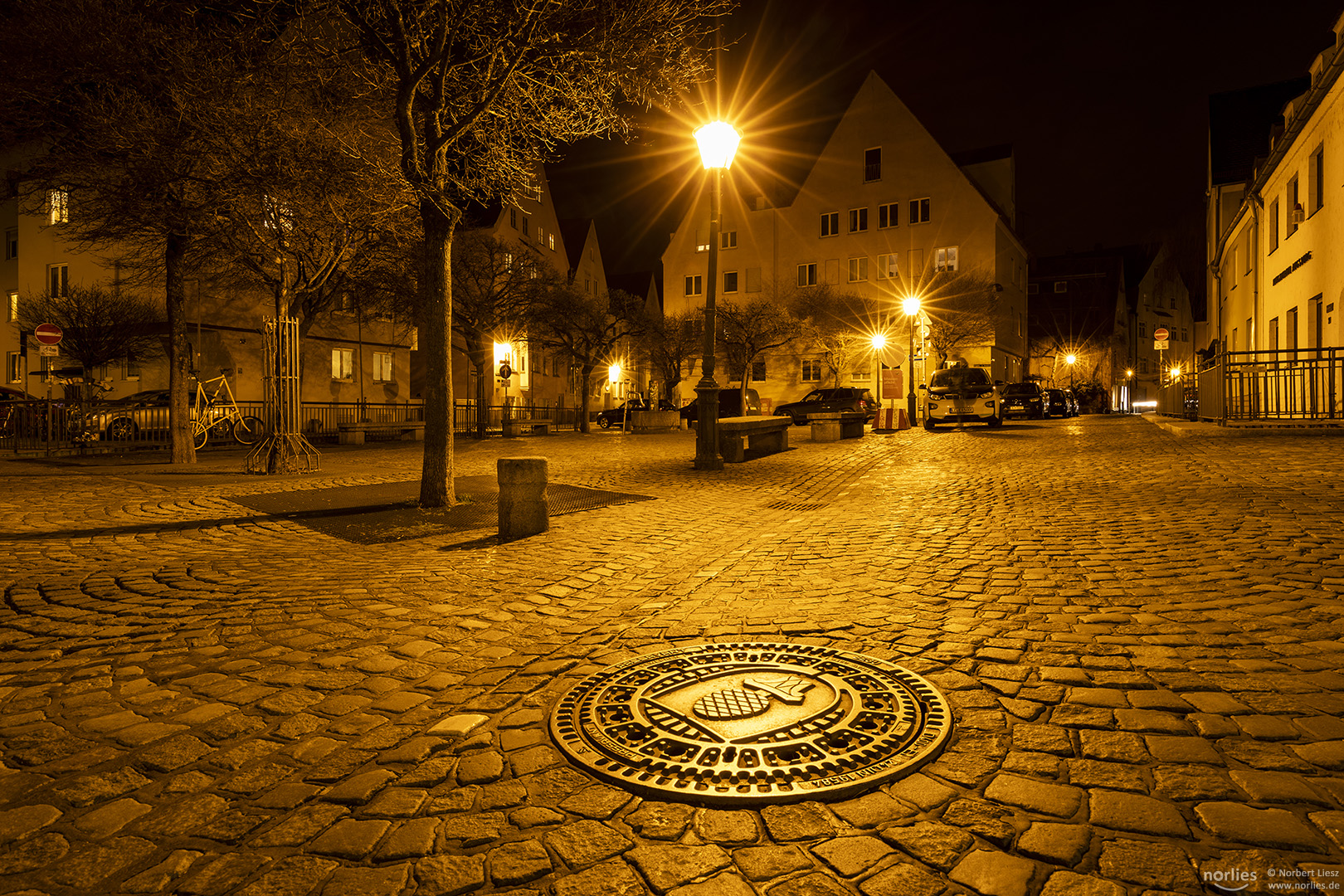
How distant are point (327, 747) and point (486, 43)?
27.3ft

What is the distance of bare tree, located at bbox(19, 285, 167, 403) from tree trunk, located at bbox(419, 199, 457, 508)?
25707 mm

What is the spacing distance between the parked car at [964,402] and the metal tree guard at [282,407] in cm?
1990

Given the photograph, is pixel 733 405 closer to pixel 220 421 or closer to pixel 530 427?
pixel 530 427

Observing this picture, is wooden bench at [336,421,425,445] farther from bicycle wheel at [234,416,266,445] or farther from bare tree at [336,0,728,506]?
bare tree at [336,0,728,506]

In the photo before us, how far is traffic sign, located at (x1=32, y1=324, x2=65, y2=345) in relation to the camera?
63.9 ft

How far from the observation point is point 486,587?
5.62 meters

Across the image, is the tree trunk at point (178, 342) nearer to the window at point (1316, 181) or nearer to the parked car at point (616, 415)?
the parked car at point (616, 415)

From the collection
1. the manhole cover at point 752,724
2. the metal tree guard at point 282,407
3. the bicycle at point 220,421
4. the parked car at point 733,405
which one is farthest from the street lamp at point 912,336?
the manhole cover at point 752,724

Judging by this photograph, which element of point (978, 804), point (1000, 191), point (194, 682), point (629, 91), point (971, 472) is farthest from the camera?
point (1000, 191)

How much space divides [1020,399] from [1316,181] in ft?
45.7

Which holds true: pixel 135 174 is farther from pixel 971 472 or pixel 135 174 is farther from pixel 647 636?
pixel 971 472

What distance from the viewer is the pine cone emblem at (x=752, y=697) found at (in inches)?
121

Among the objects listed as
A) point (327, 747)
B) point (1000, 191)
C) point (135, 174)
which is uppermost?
point (1000, 191)

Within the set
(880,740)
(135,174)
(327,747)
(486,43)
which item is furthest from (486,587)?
(135,174)
